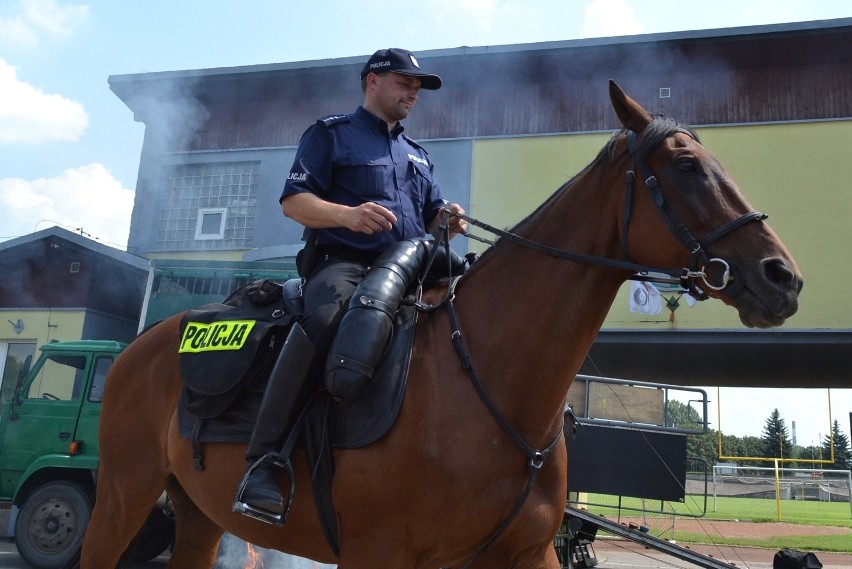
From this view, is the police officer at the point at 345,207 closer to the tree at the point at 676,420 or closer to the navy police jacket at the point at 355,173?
the navy police jacket at the point at 355,173

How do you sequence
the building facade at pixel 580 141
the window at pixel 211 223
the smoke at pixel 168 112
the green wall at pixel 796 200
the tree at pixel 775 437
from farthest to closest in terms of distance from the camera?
the tree at pixel 775 437, the smoke at pixel 168 112, the window at pixel 211 223, the building facade at pixel 580 141, the green wall at pixel 796 200

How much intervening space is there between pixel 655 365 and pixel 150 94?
17.2 meters

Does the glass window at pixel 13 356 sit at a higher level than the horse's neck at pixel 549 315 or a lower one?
higher

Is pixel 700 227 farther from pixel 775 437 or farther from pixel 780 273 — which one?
pixel 775 437

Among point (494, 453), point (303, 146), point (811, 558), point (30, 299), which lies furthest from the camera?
point (30, 299)

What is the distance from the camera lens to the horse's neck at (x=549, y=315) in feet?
9.46

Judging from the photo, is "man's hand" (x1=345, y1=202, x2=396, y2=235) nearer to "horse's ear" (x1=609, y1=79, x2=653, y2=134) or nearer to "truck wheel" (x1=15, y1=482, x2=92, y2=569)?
"horse's ear" (x1=609, y1=79, x2=653, y2=134)

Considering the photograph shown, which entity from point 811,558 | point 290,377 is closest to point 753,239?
point 290,377

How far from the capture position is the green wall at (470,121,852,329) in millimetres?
16391

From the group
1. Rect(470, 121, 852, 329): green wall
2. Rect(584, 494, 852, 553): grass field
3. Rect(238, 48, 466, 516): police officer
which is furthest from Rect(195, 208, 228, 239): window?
Rect(238, 48, 466, 516): police officer

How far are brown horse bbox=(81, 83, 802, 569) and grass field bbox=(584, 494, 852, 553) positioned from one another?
435cm

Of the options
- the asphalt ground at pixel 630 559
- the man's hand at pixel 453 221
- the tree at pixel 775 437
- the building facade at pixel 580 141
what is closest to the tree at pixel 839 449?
the tree at pixel 775 437

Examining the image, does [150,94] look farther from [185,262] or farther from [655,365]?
[655,365]

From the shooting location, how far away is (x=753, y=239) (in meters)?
2.49
